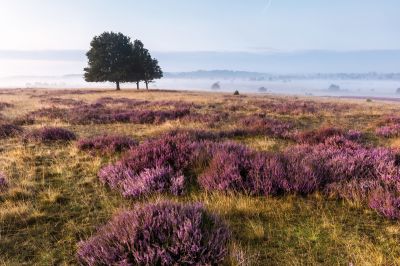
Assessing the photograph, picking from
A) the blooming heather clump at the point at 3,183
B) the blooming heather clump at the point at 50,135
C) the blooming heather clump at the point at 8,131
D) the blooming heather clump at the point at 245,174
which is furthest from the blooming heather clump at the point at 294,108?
the blooming heather clump at the point at 3,183

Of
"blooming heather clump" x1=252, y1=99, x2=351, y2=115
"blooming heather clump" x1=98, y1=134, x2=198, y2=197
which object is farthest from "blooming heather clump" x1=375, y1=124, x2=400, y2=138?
"blooming heather clump" x1=98, y1=134, x2=198, y2=197

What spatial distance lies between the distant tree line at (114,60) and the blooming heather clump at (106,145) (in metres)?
57.1

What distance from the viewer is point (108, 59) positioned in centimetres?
6594

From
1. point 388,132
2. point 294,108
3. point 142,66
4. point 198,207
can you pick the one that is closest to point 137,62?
point 142,66

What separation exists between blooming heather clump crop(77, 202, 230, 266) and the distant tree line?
6341cm

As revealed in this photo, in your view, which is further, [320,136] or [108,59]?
[108,59]

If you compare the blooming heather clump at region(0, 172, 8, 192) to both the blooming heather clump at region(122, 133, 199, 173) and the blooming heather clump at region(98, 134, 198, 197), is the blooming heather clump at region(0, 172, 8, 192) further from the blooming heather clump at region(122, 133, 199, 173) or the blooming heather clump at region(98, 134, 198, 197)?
the blooming heather clump at region(122, 133, 199, 173)

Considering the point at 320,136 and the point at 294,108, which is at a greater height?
the point at 320,136

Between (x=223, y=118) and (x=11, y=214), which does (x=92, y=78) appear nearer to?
(x=223, y=118)

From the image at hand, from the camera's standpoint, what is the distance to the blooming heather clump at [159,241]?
3.17 meters

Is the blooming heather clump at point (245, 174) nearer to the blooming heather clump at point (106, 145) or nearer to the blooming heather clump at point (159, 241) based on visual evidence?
the blooming heather clump at point (159, 241)

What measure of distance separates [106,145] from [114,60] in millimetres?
60273

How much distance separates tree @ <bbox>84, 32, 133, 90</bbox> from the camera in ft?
214

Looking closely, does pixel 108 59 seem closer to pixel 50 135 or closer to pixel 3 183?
pixel 50 135
